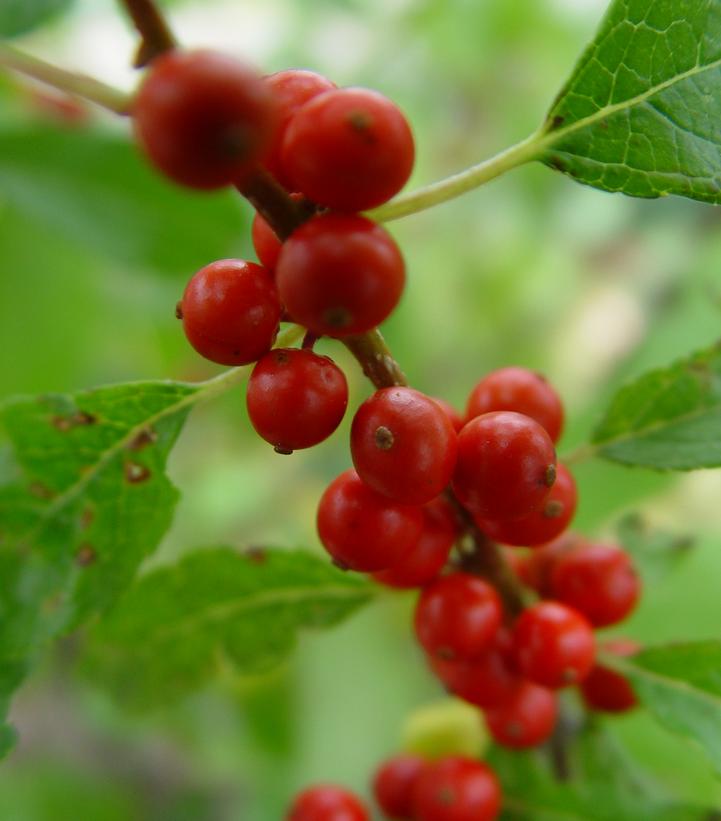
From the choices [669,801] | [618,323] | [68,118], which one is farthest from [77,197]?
[618,323]

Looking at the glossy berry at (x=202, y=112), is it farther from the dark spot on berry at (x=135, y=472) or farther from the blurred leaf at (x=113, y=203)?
the blurred leaf at (x=113, y=203)

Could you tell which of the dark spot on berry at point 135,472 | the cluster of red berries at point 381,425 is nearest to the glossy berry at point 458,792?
the cluster of red berries at point 381,425

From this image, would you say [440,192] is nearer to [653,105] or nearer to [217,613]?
[653,105]

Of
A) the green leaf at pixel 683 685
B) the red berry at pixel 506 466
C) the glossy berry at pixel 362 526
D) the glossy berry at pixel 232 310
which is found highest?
the glossy berry at pixel 232 310

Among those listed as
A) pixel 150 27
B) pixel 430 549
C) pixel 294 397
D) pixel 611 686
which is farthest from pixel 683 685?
pixel 150 27

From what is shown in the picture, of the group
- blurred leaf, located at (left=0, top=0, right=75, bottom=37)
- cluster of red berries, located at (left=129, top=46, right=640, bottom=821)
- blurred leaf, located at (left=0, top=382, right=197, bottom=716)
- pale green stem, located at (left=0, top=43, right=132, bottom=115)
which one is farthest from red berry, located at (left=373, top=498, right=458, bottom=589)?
blurred leaf, located at (left=0, top=0, right=75, bottom=37)

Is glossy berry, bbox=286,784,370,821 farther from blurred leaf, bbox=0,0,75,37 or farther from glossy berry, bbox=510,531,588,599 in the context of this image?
blurred leaf, bbox=0,0,75,37
